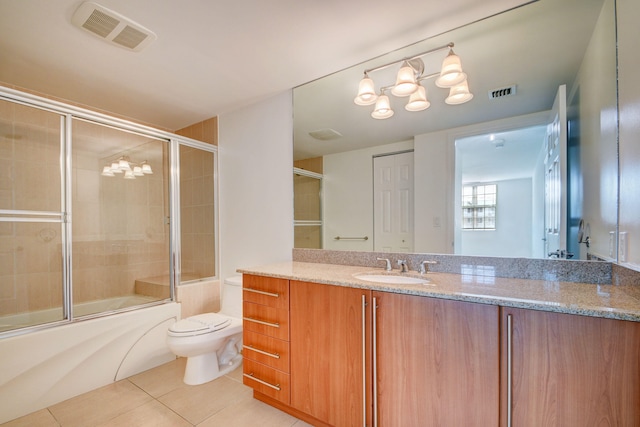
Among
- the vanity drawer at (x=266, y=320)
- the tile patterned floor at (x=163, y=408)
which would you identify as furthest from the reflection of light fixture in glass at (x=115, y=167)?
the vanity drawer at (x=266, y=320)

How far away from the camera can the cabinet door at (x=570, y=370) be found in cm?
92

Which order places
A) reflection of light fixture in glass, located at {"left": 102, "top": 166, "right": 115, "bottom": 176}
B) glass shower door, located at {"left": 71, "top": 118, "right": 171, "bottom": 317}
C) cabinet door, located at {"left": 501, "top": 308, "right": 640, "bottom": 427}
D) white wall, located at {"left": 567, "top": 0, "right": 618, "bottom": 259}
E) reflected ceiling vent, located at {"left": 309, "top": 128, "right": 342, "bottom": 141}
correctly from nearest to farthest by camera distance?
cabinet door, located at {"left": 501, "top": 308, "right": 640, "bottom": 427}
white wall, located at {"left": 567, "top": 0, "right": 618, "bottom": 259}
reflected ceiling vent, located at {"left": 309, "top": 128, "right": 342, "bottom": 141}
glass shower door, located at {"left": 71, "top": 118, "right": 171, "bottom": 317}
reflection of light fixture in glass, located at {"left": 102, "top": 166, "right": 115, "bottom": 176}

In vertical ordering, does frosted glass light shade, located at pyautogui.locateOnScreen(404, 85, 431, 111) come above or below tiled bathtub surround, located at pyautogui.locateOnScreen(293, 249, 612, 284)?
above

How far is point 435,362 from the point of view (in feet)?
Answer: 3.99

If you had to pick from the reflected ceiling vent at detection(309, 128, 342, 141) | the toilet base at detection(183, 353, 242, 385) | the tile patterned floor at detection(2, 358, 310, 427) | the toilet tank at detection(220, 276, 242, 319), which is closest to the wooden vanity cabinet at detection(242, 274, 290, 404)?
the tile patterned floor at detection(2, 358, 310, 427)

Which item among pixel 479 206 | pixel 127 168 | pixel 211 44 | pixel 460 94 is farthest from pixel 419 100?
pixel 127 168

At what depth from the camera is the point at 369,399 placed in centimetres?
138

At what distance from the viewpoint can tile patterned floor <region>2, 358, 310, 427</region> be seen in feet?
5.54

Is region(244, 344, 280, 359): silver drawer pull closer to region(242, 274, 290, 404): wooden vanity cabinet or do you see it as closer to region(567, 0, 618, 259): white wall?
region(242, 274, 290, 404): wooden vanity cabinet

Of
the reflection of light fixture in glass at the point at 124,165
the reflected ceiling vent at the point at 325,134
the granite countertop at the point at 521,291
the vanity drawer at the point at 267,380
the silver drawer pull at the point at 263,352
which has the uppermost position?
the reflected ceiling vent at the point at 325,134

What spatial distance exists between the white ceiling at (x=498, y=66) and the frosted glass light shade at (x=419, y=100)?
0.03m

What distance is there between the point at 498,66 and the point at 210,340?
101 inches

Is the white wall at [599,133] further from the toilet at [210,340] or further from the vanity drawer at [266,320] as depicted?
the toilet at [210,340]

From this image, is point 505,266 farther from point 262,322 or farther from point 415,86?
point 262,322
